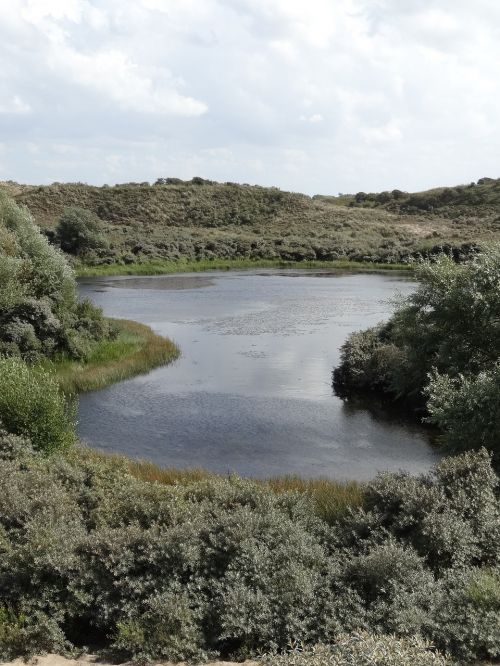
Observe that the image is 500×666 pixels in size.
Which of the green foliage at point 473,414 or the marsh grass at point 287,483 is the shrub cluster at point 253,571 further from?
the green foliage at point 473,414

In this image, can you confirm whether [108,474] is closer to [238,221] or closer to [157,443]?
[157,443]

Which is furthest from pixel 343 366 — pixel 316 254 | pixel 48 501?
pixel 316 254

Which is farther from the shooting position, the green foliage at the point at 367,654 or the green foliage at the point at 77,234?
the green foliage at the point at 77,234

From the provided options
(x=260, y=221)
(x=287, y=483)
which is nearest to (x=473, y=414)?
(x=287, y=483)

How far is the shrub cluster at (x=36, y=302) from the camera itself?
2864cm

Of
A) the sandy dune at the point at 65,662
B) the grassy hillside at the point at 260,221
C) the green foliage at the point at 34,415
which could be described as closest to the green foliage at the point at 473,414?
the sandy dune at the point at 65,662

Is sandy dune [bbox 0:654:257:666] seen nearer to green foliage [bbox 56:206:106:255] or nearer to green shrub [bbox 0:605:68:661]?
green shrub [bbox 0:605:68:661]

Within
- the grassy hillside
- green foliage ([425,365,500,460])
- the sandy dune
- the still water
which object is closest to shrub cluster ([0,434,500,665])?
the sandy dune

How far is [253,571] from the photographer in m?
9.86

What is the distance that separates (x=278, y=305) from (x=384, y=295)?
36.7 feet

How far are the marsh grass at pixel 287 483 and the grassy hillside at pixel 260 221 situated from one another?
6206cm

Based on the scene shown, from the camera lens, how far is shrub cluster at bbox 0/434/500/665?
29.1ft

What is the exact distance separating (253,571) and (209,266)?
74.8 meters

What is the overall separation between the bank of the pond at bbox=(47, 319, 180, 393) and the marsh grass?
9066mm
